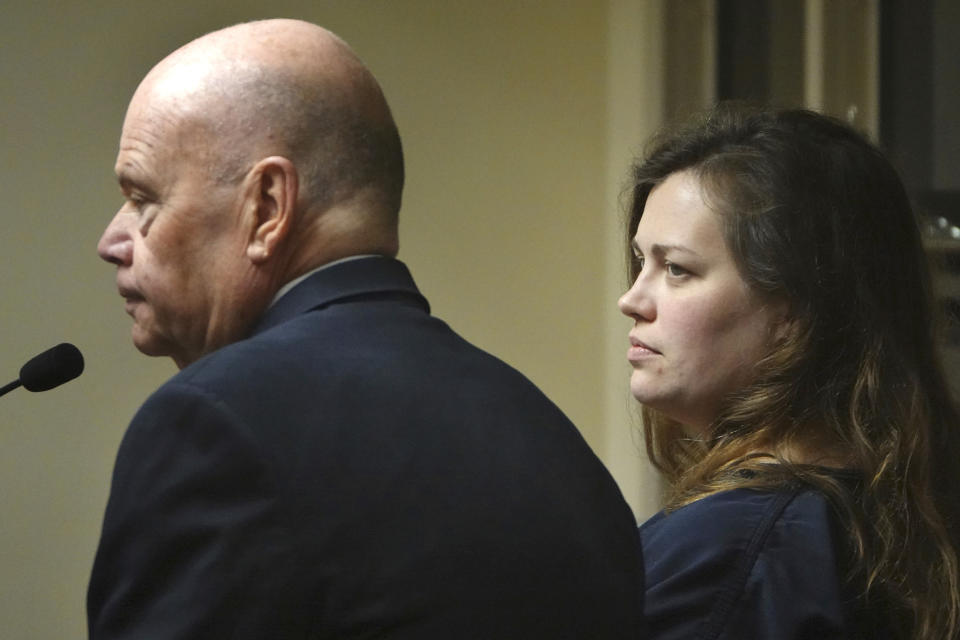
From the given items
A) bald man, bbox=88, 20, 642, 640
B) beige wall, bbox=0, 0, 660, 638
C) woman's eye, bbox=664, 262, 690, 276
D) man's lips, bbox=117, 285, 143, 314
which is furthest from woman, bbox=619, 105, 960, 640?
beige wall, bbox=0, 0, 660, 638

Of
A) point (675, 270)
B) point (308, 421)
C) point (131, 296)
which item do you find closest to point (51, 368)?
point (131, 296)

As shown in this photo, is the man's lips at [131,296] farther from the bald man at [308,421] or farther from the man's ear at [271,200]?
the man's ear at [271,200]

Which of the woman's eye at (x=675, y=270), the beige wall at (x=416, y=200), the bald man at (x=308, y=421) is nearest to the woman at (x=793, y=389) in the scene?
the woman's eye at (x=675, y=270)

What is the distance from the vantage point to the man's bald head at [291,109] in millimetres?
1149

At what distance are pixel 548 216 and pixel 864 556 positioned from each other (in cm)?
262

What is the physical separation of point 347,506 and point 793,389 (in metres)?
0.74

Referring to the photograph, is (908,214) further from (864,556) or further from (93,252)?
(93,252)

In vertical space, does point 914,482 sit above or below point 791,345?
below

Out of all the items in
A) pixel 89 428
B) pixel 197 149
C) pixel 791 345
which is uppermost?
pixel 197 149

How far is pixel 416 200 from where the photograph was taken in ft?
12.6

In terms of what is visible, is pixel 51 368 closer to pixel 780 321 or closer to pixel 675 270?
pixel 675 270

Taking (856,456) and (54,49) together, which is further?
(54,49)

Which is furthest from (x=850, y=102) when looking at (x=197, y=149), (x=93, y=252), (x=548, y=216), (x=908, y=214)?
(x=197, y=149)

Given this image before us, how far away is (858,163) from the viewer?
164 cm
